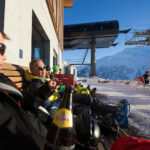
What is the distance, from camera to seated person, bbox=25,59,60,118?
125 cm

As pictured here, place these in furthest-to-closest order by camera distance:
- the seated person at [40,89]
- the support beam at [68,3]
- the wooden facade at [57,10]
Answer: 1. the support beam at [68,3]
2. the wooden facade at [57,10]
3. the seated person at [40,89]

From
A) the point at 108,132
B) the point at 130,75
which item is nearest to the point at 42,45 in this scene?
the point at 108,132

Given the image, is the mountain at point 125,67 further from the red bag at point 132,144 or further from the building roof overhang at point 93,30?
the red bag at point 132,144

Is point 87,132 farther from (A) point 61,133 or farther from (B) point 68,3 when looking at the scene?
(B) point 68,3

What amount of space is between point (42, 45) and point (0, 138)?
18.2 ft

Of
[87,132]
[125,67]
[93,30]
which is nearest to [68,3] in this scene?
[93,30]

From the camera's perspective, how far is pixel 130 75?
90.0m

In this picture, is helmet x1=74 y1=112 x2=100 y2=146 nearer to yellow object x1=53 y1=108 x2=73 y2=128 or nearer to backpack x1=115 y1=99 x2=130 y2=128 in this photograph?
yellow object x1=53 y1=108 x2=73 y2=128

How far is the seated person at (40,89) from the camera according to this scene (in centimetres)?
125

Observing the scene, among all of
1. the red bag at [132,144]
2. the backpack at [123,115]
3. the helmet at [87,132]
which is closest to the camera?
the red bag at [132,144]

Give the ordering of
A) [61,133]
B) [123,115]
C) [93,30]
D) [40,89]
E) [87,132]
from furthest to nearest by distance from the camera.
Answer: [93,30] → [123,115] → [40,89] → [87,132] → [61,133]

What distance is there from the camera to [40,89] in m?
1.27

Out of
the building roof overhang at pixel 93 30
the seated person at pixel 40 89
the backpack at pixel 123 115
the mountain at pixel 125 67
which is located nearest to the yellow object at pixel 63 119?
the seated person at pixel 40 89

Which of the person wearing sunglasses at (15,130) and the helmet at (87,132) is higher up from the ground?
the person wearing sunglasses at (15,130)
